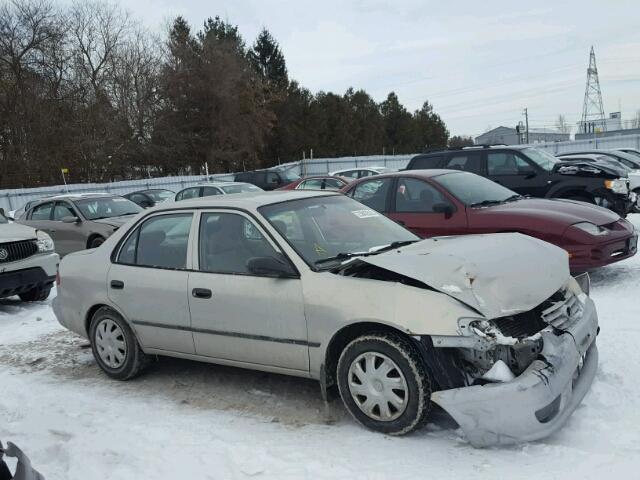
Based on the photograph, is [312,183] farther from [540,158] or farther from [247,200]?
[247,200]

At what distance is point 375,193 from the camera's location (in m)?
8.57

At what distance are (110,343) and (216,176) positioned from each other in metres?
31.0

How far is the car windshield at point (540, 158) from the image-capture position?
1074 cm

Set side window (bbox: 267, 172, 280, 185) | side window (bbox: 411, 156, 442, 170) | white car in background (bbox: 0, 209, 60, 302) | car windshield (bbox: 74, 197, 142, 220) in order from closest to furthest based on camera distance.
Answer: white car in background (bbox: 0, 209, 60, 302)
side window (bbox: 411, 156, 442, 170)
car windshield (bbox: 74, 197, 142, 220)
side window (bbox: 267, 172, 280, 185)

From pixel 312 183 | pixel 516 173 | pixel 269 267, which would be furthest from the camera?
pixel 312 183

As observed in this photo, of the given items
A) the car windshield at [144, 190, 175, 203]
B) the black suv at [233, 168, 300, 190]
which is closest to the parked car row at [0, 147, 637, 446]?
the car windshield at [144, 190, 175, 203]

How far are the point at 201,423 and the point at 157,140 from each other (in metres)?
39.3

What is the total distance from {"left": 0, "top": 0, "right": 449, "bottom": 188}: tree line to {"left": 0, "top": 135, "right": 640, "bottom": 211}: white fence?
19.1 feet

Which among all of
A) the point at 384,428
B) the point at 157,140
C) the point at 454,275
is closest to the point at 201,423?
the point at 384,428

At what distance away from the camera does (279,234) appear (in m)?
4.44

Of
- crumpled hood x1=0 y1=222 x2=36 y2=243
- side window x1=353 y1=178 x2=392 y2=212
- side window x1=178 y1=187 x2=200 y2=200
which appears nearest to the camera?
crumpled hood x1=0 y1=222 x2=36 y2=243

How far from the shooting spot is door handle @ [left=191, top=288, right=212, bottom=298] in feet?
15.0

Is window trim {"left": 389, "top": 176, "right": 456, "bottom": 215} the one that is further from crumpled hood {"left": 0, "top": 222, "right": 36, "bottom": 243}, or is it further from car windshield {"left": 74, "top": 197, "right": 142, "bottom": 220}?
car windshield {"left": 74, "top": 197, "right": 142, "bottom": 220}

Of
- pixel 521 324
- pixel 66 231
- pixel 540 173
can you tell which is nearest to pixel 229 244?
pixel 521 324
